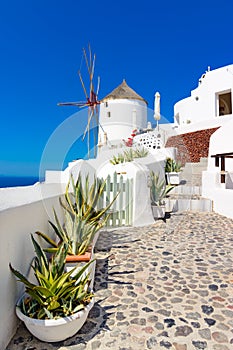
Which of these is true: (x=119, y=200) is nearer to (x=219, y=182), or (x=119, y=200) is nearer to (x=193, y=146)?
(x=219, y=182)

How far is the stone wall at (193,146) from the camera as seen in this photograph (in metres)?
15.0

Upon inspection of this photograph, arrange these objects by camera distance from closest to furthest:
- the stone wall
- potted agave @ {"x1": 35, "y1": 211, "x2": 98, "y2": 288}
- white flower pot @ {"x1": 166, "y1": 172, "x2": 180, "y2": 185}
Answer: potted agave @ {"x1": 35, "y1": 211, "x2": 98, "y2": 288} < white flower pot @ {"x1": 166, "y1": 172, "x2": 180, "y2": 185} < the stone wall

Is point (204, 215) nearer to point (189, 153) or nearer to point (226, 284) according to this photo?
point (226, 284)

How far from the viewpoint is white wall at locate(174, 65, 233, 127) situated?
53.8ft

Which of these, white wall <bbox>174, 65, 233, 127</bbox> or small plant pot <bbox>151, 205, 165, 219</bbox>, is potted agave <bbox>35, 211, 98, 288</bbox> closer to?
small plant pot <bbox>151, 205, 165, 219</bbox>

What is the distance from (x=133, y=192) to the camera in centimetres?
618

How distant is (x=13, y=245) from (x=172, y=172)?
10081mm

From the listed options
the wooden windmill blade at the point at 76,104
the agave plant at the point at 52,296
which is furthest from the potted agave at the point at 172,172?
the agave plant at the point at 52,296

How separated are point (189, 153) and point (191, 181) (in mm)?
4393

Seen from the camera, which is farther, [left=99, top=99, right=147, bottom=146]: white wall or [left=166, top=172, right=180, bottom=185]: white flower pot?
[left=99, top=99, right=147, bottom=146]: white wall

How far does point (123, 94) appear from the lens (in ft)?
89.9

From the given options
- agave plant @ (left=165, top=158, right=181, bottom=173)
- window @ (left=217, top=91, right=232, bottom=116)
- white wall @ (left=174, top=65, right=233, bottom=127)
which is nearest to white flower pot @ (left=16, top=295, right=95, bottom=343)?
agave plant @ (left=165, top=158, right=181, bottom=173)

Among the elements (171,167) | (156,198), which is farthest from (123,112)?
(156,198)

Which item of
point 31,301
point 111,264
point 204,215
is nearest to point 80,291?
point 31,301
